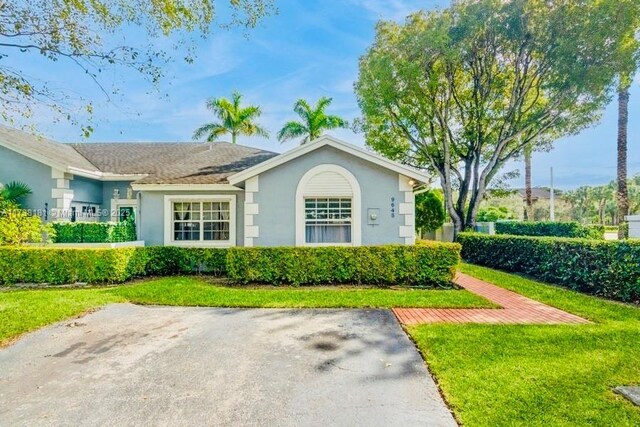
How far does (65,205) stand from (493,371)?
1545 cm

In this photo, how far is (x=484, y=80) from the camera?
19766 mm

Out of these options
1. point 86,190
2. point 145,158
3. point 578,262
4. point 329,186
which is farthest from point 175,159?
point 578,262

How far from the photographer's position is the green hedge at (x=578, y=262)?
883 cm

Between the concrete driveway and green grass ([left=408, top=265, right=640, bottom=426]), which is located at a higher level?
green grass ([left=408, top=265, right=640, bottom=426])

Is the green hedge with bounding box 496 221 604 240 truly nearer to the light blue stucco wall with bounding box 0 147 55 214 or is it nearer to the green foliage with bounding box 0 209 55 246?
the green foliage with bounding box 0 209 55 246

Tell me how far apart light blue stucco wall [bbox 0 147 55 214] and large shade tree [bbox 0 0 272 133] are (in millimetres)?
7877

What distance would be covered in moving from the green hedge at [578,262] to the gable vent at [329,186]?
7.07 m

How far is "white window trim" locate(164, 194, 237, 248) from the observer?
529 inches

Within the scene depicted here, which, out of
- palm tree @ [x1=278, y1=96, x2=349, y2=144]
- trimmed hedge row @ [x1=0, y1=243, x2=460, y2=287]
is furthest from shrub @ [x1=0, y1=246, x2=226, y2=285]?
palm tree @ [x1=278, y1=96, x2=349, y2=144]

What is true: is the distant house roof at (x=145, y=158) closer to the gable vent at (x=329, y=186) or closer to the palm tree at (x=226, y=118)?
the gable vent at (x=329, y=186)

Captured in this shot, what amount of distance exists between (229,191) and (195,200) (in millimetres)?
1433

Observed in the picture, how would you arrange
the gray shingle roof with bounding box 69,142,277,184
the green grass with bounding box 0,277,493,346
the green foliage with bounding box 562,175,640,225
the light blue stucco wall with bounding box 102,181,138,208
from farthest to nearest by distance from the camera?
1. the green foliage with bounding box 562,175,640,225
2. the light blue stucco wall with bounding box 102,181,138,208
3. the gray shingle roof with bounding box 69,142,277,184
4. the green grass with bounding box 0,277,493,346

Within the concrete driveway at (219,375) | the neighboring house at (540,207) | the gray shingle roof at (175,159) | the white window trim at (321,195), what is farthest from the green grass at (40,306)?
the neighboring house at (540,207)

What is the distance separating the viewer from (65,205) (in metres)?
13.6
